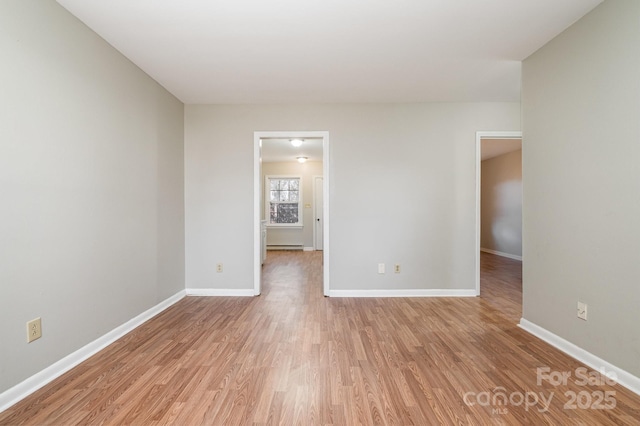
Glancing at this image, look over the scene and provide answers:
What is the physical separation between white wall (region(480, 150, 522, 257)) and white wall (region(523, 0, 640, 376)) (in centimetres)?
441

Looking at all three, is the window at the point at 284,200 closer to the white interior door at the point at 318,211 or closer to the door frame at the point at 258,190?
the white interior door at the point at 318,211

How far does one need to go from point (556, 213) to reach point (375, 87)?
2080mm

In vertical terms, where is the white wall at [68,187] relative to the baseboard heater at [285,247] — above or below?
above

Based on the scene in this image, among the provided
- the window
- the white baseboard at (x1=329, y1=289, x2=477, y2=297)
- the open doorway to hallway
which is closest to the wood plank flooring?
the white baseboard at (x1=329, y1=289, x2=477, y2=297)

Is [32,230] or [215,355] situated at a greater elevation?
[32,230]

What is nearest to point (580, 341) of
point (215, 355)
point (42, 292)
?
point (215, 355)

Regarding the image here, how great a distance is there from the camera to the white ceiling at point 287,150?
228 inches

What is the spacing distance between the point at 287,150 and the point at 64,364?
209 inches

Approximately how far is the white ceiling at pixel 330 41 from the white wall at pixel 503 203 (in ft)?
12.3

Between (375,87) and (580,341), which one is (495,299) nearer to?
(580,341)

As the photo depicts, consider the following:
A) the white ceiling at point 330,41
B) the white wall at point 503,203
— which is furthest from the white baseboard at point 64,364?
the white wall at point 503,203

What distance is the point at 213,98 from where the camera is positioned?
355cm

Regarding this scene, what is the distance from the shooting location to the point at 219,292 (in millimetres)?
3754

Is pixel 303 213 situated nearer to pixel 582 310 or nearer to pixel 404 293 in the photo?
pixel 404 293
